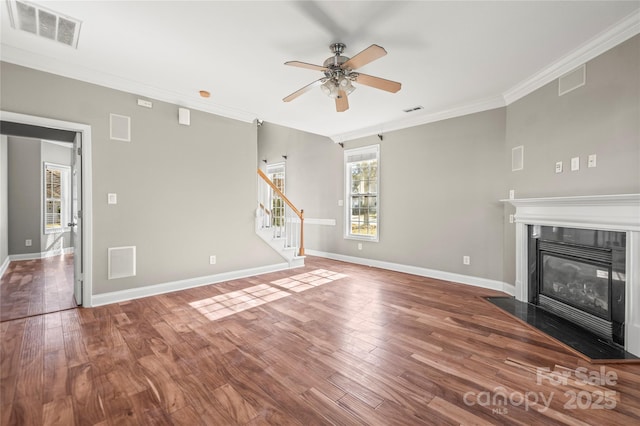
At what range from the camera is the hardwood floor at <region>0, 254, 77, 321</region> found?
3.30m

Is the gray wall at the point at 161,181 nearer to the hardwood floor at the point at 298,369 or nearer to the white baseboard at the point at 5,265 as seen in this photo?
the hardwood floor at the point at 298,369

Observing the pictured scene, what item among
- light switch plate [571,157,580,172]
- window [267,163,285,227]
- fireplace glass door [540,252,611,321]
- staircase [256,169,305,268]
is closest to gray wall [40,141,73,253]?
window [267,163,285,227]

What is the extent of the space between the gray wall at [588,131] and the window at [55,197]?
9696mm

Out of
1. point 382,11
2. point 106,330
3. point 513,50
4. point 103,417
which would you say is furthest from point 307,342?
point 513,50

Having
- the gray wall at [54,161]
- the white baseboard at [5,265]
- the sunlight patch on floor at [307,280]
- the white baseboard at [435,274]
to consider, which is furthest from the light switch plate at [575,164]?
the gray wall at [54,161]

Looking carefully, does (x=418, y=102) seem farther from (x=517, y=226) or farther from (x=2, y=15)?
(x=2, y=15)

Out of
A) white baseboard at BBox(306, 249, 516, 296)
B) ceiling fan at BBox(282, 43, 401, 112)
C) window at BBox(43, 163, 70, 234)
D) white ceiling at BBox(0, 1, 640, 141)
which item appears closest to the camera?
white ceiling at BBox(0, 1, 640, 141)

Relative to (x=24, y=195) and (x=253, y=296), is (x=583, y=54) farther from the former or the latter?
(x=24, y=195)

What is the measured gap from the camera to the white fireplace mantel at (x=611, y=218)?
235 centimetres

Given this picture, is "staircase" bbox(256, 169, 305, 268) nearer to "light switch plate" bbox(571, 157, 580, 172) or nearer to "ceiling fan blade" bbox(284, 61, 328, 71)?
"ceiling fan blade" bbox(284, 61, 328, 71)

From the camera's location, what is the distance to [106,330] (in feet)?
9.05

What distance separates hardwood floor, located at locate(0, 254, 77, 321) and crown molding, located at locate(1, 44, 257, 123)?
8.98 feet

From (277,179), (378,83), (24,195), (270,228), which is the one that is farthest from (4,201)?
(378,83)

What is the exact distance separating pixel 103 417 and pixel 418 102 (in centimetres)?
475
